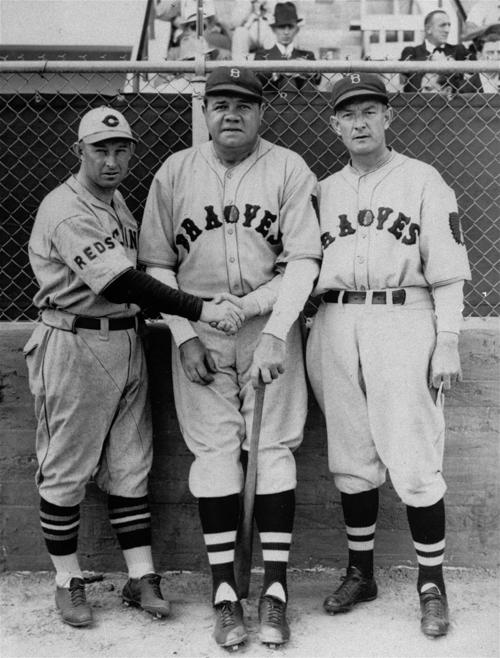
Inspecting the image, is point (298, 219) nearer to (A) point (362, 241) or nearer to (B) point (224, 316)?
(A) point (362, 241)

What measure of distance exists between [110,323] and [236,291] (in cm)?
54

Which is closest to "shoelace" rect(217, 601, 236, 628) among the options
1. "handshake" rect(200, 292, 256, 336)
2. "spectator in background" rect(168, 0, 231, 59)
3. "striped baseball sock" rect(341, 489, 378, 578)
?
"striped baseball sock" rect(341, 489, 378, 578)

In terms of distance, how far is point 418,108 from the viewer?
3748mm

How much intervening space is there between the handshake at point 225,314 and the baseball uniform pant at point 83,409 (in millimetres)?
399

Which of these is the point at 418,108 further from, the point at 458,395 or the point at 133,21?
the point at 133,21

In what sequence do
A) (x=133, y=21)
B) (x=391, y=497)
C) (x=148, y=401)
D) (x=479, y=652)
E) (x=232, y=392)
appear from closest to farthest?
(x=479, y=652), (x=232, y=392), (x=148, y=401), (x=391, y=497), (x=133, y=21)

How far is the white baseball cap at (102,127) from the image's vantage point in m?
3.13

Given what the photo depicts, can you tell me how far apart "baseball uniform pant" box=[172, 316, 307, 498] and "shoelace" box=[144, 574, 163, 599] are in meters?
0.45

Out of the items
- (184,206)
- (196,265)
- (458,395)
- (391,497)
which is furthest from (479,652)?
(184,206)

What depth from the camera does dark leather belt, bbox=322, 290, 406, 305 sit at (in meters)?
3.19

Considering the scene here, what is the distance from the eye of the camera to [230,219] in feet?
10.7

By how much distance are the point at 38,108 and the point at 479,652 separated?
3052 millimetres

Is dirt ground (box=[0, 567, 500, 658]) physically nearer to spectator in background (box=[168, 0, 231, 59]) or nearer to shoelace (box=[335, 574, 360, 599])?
shoelace (box=[335, 574, 360, 599])

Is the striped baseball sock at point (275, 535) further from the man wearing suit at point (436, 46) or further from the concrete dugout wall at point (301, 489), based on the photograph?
the man wearing suit at point (436, 46)
